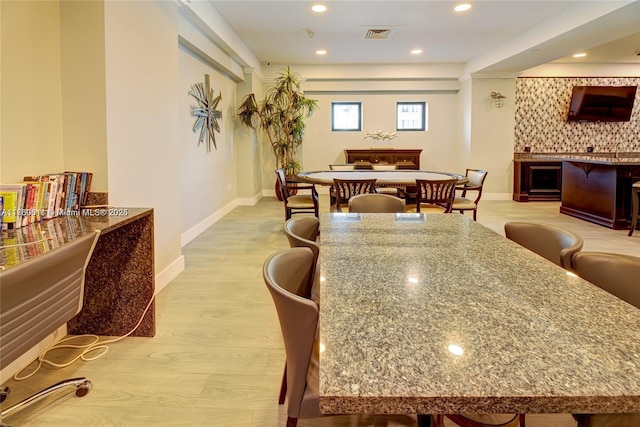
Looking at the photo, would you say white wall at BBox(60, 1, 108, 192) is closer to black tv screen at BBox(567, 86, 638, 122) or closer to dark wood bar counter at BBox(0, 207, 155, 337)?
dark wood bar counter at BBox(0, 207, 155, 337)

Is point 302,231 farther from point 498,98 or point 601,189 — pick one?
point 498,98

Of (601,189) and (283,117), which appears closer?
(601,189)

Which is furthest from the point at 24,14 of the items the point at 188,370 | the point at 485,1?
the point at 485,1

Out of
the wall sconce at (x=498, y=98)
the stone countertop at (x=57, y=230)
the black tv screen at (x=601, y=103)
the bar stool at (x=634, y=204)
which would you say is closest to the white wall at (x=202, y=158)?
the stone countertop at (x=57, y=230)

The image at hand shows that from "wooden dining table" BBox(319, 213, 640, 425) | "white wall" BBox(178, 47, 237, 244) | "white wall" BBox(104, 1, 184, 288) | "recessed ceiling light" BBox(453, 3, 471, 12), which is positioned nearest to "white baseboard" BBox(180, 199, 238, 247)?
"white wall" BBox(178, 47, 237, 244)

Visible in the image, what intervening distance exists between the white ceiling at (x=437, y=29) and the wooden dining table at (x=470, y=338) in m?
4.39

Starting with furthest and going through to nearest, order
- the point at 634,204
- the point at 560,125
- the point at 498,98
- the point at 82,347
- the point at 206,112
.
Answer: the point at 560,125 < the point at 498,98 < the point at 206,112 < the point at 634,204 < the point at 82,347

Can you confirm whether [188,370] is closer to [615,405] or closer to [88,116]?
[88,116]

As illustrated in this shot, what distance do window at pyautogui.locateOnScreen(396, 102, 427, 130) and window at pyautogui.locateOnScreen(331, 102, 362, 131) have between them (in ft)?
2.94

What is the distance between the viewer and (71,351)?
7.79 feet

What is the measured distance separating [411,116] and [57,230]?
8461 millimetres

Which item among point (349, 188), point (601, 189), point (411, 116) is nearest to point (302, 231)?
point (349, 188)

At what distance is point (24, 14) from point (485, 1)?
4.58 meters

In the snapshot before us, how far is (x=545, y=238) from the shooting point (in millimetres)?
2045
